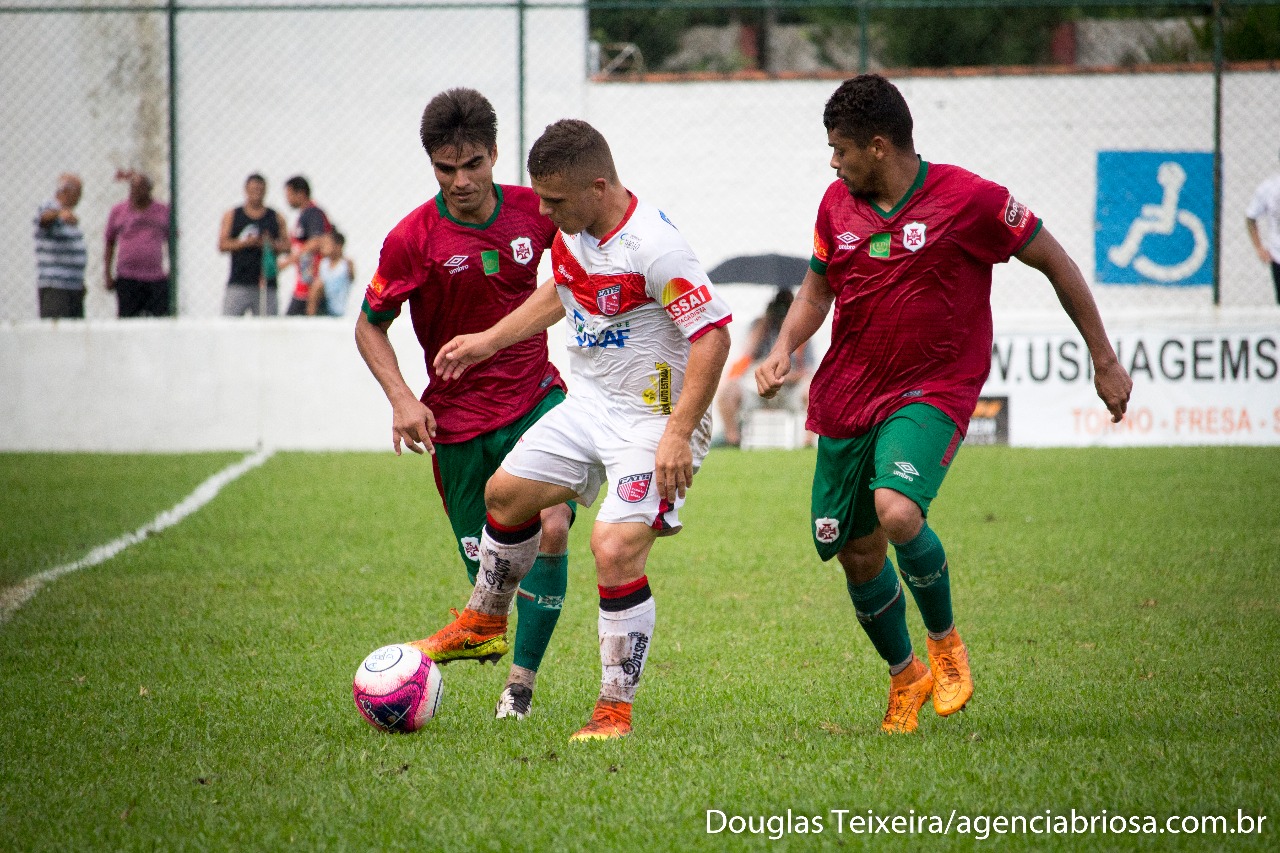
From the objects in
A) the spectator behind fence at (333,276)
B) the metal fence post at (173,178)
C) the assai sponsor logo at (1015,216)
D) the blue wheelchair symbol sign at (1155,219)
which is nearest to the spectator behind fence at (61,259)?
the metal fence post at (173,178)

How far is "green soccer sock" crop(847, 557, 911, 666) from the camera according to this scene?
4.81 metres

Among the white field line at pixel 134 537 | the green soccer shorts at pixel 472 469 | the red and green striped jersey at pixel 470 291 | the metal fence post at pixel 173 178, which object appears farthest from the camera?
the metal fence post at pixel 173 178

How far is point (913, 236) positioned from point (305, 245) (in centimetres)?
1085

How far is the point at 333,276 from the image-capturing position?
46.8ft

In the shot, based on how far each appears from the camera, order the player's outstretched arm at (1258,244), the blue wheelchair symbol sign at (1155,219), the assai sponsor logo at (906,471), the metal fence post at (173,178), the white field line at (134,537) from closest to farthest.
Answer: the assai sponsor logo at (906,471) < the white field line at (134,537) < the player's outstretched arm at (1258,244) < the metal fence post at (173,178) < the blue wheelchair symbol sign at (1155,219)

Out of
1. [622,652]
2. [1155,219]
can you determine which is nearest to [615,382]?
[622,652]

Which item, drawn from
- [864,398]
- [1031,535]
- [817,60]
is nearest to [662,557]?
[1031,535]

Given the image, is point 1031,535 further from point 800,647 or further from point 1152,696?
point 1152,696

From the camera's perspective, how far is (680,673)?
5.54 meters

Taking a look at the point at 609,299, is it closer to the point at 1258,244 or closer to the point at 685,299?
the point at 685,299

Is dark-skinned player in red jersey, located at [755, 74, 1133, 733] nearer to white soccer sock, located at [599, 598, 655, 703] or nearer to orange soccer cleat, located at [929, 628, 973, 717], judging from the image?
orange soccer cleat, located at [929, 628, 973, 717]

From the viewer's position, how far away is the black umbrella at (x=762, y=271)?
14.0m

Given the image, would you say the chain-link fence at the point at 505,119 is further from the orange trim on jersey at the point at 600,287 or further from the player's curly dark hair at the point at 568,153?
the player's curly dark hair at the point at 568,153

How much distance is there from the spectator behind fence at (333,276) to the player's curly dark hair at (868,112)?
10.2 metres
